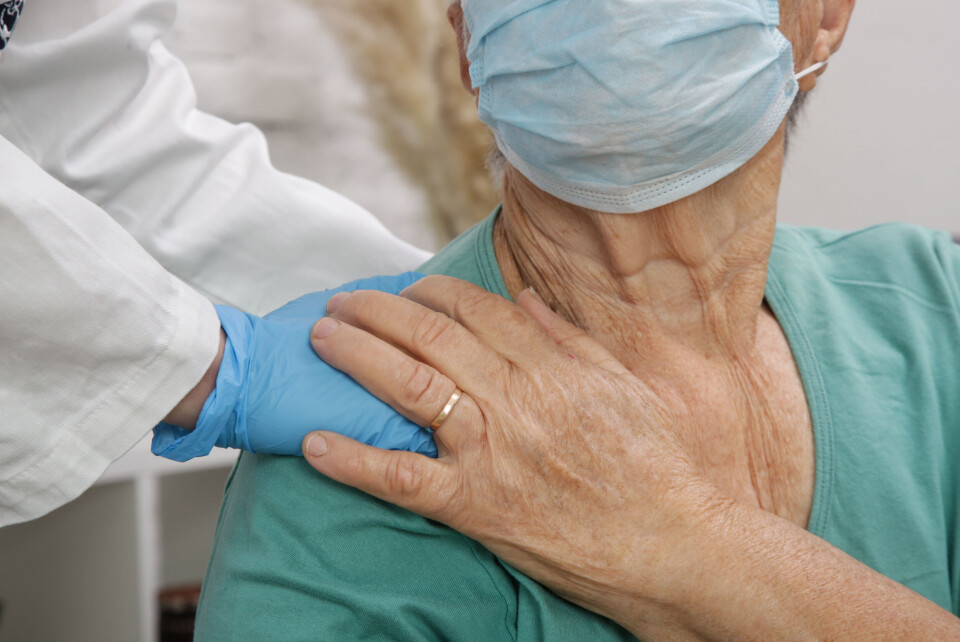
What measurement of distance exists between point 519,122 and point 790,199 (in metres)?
2.18

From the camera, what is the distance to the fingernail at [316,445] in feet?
2.41

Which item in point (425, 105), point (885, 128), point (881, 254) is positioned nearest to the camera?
point (881, 254)

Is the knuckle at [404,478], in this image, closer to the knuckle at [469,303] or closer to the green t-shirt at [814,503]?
the green t-shirt at [814,503]

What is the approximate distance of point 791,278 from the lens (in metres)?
1.05

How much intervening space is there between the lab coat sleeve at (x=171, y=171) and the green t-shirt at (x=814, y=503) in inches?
9.9

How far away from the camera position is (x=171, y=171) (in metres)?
1.14

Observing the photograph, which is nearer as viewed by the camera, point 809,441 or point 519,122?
point 519,122

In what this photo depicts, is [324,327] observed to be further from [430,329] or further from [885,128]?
[885,128]

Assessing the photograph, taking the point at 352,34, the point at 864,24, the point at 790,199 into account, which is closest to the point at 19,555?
the point at 352,34

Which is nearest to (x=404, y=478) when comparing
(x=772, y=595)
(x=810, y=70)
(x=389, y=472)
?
(x=389, y=472)

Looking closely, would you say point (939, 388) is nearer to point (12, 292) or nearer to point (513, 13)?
point (513, 13)

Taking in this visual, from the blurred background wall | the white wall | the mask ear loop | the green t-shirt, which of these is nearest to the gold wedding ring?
the green t-shirt

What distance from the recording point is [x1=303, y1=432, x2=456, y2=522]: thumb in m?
0.72

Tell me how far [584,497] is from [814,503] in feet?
1.03
